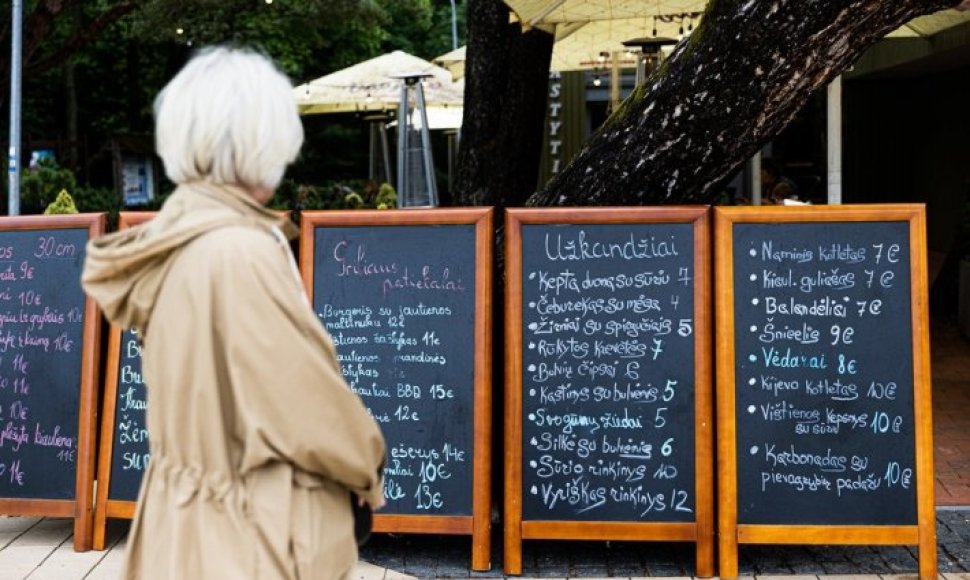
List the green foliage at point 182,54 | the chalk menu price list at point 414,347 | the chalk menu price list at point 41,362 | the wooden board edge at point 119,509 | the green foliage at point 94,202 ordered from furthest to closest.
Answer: the green foliage at point 182,54
the green foliage at point 94,202
the chalk menu price list at point 41,362
the wooden board edge at point 119,509
the chalk menu price list at point 414,347

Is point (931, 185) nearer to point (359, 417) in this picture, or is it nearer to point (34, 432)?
point (34, 432)

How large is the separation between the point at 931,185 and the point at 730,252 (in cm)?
1291

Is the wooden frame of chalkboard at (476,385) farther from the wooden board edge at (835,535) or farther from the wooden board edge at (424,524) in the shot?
the wooden board edge at (835,535)

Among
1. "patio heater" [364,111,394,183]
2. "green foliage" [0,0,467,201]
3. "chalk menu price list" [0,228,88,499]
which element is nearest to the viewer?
"chalk menu price list" [0,228,88,499]

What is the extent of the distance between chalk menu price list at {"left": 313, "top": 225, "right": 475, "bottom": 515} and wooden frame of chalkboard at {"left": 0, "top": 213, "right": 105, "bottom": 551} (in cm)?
110

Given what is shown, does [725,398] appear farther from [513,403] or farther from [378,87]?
[378,87]

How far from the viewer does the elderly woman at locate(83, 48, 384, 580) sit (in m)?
2.52

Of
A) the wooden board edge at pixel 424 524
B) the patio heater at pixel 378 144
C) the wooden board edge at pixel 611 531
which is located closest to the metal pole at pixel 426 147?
the patio heater at pixel 378 144

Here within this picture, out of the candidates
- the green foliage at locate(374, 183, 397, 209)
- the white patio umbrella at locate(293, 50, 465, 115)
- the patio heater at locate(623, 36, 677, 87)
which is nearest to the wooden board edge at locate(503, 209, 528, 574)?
the patio heater at locate(623, 36, 677, 87)

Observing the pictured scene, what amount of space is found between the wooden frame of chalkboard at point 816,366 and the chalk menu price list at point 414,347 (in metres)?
1.05

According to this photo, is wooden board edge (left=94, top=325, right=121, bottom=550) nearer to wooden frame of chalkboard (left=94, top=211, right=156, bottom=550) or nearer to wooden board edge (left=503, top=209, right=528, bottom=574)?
wooden frame of chalkboard (left=94, top=211, right=156, bottom=550)

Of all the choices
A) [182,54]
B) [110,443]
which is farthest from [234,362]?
[182,54]

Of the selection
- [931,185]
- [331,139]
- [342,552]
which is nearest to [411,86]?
[931,185]

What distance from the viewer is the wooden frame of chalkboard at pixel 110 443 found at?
5688 mm
